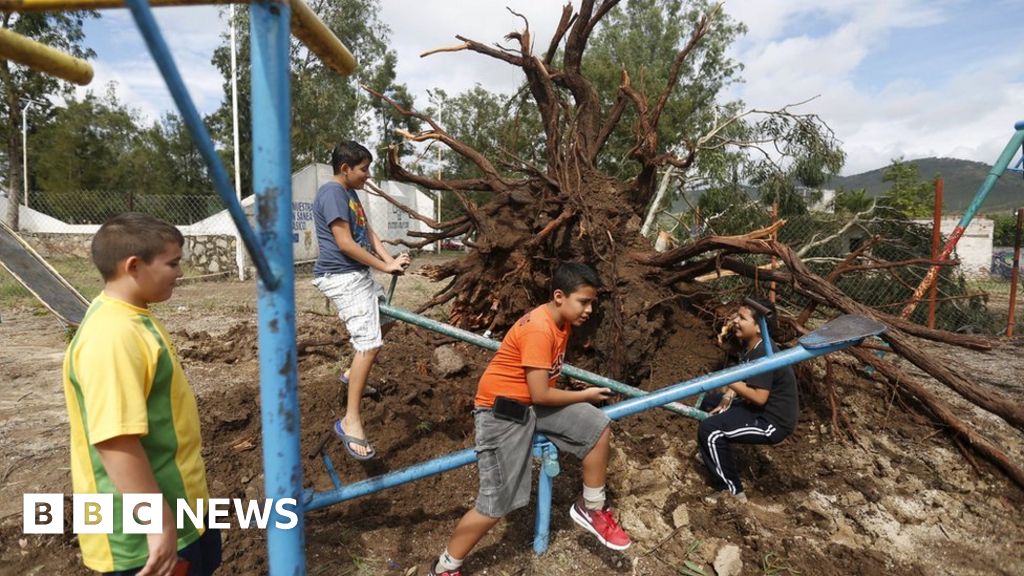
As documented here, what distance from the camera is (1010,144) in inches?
238

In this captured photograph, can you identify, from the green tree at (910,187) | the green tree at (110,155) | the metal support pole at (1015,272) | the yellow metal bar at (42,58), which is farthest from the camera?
the green tree at (110,155)

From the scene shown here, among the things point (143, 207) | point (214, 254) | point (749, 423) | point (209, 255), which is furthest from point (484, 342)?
point (143, 207)

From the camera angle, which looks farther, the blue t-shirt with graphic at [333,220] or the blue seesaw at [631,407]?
the blue t-shirt with graphic at [333,220]

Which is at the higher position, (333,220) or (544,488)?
(333,220)

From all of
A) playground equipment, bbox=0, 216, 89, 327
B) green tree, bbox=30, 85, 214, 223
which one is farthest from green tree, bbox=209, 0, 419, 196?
playground equipment, bbox=0, 216, 89, 327

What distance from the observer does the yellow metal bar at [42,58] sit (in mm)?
1407

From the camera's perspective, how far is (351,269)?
9.05 ft

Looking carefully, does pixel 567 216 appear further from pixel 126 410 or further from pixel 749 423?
pixel 126 410

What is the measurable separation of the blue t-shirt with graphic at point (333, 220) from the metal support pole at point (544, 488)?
1276 millimetres

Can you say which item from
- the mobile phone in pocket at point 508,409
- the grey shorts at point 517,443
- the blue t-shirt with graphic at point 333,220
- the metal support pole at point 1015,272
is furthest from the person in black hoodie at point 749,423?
the metal support pole at point 1015,272

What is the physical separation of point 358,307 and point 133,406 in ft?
5.00

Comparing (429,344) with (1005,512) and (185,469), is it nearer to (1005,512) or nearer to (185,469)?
(185,469)

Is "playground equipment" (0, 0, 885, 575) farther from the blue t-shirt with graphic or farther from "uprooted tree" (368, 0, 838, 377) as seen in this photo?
"uprooted tree" (368, 0, 838, 377)

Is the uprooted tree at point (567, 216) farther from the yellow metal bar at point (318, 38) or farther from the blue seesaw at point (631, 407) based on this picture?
the yellow metal bar at point (318, 38)
